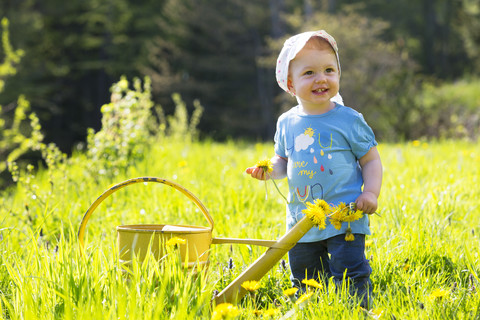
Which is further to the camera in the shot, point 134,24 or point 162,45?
point 134,24

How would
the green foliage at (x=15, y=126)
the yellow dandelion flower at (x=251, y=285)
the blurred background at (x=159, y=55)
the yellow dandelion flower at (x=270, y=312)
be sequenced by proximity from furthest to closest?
the blurred background at (x=159, y=55) < the green foliage at (x=15, y=126) < the yellow dandelion flower at (x=251, y=285) < the yellow dandelion flower at (x=270, y=312)

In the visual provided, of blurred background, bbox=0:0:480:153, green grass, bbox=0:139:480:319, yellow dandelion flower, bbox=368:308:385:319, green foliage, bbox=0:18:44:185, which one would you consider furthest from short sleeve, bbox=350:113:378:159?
blurred background, bbox=0:0:480:153

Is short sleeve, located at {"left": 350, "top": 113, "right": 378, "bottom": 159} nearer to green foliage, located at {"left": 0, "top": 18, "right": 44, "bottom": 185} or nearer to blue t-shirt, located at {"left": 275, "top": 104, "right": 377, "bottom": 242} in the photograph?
blue t-shirt, located at {"left": 275, "top": 104, "right": 377, "bottom": 242}

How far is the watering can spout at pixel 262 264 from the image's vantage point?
176 cm

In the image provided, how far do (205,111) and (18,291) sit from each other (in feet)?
66.8

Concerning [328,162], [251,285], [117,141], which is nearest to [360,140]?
[328,162]

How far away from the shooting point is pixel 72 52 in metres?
23.9

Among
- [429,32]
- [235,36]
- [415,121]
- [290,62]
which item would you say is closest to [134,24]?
[235,36]

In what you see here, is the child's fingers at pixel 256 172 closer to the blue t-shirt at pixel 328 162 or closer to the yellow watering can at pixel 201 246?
the blue t-shirt at pixel 328 162

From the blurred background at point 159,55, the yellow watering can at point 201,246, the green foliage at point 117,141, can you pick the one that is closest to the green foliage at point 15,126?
the green foliage at point 117,141

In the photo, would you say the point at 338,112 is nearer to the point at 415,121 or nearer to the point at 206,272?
the point at 206,272

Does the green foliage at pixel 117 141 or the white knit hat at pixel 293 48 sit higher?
the white knit hat at pixel 293 48

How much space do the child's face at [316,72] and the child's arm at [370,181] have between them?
11.9 inches

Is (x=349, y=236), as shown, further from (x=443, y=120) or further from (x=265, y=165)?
(x=443, y=120)
